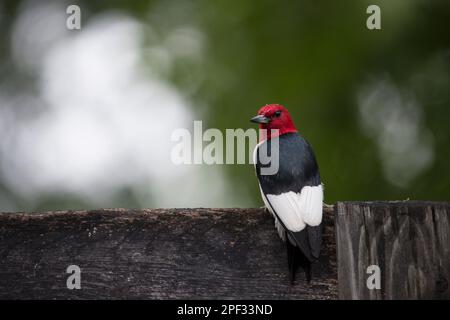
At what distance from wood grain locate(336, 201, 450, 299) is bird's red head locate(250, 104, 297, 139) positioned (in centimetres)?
156

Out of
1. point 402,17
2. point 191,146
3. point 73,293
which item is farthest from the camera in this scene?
point 191,146

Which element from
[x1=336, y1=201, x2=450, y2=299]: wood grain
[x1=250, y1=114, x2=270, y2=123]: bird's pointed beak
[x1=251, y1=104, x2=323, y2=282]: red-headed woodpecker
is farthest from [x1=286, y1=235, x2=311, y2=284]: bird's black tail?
[x1=250, y1=114, x2=270, y2=123]: bird's pointed beak

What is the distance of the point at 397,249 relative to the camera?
7.68 ft

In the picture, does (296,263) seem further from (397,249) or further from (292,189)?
(292,189)

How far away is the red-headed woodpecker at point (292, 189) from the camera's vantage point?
2494 mm

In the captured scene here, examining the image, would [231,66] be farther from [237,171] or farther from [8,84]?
[8,84]

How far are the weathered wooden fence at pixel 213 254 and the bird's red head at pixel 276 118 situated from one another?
52.0 inches

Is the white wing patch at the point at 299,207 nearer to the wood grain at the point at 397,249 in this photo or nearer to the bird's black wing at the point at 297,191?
the bird's black wing at the point at 297,191

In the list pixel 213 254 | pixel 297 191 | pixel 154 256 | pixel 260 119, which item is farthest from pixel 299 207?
pixel 260 119

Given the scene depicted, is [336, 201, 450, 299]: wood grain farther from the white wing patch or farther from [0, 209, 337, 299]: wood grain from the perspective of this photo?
the white wing patch

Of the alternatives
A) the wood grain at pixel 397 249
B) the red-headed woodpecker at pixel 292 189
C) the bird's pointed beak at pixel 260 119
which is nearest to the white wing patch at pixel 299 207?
the red-headed woodpecker at pixel 292 189

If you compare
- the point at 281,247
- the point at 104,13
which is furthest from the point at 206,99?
the point at 281,247

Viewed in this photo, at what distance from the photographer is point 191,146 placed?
422 centimetres

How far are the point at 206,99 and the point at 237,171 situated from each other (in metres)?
0.44
